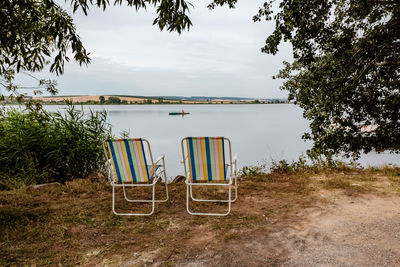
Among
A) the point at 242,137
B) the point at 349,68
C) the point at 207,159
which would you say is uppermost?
the point at 349,68

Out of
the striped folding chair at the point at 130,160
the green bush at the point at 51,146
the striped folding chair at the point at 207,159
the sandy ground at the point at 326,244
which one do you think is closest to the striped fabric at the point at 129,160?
the striped folding chair at the point at 130,160

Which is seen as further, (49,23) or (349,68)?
(349,68)

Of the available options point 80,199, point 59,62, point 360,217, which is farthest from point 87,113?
point 360,217

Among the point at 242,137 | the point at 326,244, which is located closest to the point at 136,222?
the point at 326,244

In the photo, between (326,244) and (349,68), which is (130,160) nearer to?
(326,244)

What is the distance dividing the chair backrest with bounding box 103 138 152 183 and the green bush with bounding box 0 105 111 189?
2.46 m

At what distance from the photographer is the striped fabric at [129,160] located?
3.19 m

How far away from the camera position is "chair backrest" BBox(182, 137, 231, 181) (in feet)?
10.2

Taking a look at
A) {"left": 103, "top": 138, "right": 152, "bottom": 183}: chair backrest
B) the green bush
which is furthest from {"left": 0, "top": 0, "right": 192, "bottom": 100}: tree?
the green bush

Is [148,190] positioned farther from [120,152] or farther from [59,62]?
[59,62]

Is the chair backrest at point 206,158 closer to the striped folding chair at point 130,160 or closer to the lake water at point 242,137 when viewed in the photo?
the striped folding chair at point 130,160

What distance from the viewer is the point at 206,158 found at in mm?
3199

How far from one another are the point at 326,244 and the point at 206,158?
153cm

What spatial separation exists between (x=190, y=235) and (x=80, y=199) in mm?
2111
